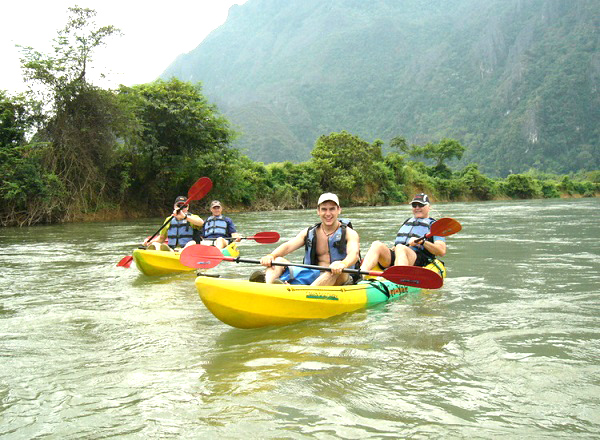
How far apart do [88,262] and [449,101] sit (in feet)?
337

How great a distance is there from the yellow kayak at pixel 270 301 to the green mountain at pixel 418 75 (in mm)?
64539

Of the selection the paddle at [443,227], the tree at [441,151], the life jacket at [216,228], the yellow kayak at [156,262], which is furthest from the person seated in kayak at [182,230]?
the tree at [441,151]

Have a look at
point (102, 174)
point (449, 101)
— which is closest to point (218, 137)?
point (102, 174)

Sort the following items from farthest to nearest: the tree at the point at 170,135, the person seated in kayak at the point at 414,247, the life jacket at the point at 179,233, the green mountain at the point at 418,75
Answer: the green mountain at the point at 418,75
the tree at the point at 170,135
the life jacket at the point at 179,233
the person seated in kayak at the point at 414,247

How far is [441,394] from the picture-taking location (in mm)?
2762

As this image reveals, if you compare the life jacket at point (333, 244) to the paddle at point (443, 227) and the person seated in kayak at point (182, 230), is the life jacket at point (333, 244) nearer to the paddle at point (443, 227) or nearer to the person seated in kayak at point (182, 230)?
the paddle at point (443, 227)

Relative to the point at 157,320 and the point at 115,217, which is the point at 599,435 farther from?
the point at 115,217

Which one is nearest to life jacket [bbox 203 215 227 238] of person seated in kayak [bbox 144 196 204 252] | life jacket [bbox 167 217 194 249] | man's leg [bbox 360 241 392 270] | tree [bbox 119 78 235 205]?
person seated in kayak [bbox 144 196 204 252]

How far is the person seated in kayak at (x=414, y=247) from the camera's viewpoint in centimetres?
541

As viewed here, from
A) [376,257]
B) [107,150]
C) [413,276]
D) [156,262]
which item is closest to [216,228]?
[156,262]

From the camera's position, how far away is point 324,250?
481 cm

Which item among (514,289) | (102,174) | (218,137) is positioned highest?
(218,137)

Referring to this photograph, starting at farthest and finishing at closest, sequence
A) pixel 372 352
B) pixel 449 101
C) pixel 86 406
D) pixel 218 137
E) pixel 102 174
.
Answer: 1. pixel 449 101
2. pixel 218 137
3. pixel 102 174
4. pixel 372 352
5. pixel 86 406

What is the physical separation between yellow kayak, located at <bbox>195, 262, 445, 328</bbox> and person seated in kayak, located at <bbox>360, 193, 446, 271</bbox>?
0.75 m
